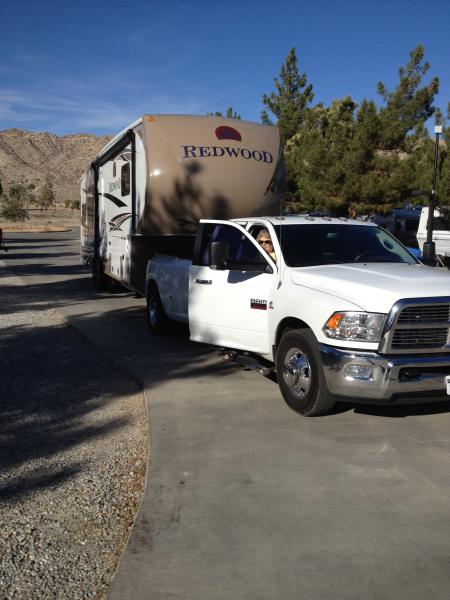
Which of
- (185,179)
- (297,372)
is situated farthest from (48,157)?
(297,372)

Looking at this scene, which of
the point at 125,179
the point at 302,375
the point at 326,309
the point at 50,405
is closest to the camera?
the point at 326,309

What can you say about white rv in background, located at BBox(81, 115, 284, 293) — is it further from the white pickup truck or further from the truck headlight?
the truck headlight

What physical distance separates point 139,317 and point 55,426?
6050 mm

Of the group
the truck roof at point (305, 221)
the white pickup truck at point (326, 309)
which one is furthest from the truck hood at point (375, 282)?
the truck roof at point (305, 221)

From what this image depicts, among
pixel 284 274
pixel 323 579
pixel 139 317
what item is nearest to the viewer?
pixel 323 579

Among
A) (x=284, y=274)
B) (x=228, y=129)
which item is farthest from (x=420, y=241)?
(x=284, y=274)

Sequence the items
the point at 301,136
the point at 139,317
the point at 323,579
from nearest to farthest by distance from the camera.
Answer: the point at 323,579 → the point at 139,317 → the point at 301,136

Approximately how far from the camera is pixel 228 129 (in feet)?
35.9

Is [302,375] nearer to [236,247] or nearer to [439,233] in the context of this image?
[236,247]

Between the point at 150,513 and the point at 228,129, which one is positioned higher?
the point at 228,129

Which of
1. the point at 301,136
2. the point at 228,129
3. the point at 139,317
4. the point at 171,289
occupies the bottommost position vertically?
the point at 139,317

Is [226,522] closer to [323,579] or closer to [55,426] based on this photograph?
[323,579]

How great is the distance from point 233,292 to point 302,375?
5.02ft

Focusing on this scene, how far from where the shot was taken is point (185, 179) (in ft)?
34.0
